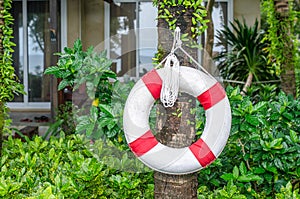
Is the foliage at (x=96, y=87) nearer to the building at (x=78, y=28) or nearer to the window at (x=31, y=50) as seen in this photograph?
the building at (x=78, y=28)

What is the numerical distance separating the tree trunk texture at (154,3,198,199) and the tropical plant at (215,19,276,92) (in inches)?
167

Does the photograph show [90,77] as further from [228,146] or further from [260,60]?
[260,60]

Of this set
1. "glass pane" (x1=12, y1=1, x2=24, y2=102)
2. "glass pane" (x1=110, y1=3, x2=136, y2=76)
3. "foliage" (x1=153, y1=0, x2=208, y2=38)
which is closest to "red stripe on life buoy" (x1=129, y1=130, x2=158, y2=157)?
"foliage" (x1=153, y1=0, x2=208, y2=38)

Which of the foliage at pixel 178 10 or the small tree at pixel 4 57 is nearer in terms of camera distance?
the foliage at pixel 178 10

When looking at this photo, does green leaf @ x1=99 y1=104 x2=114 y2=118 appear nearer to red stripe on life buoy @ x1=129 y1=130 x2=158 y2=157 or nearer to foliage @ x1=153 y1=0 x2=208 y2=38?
red stripe on life buoy @ x1=129 y1=130 x2=158 y2=157

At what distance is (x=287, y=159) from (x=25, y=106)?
611cm

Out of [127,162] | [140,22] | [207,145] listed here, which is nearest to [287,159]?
[207,145]

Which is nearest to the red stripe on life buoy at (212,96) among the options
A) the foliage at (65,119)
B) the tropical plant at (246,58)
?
the foliage at (65,119)

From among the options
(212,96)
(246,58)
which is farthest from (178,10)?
(246,58)

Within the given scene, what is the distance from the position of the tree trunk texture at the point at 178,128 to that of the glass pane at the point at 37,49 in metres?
6.10

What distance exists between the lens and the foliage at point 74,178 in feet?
7.31

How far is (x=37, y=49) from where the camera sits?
8109 millimetres

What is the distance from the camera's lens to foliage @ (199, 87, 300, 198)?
8.21 ft

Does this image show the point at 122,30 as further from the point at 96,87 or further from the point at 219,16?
the point at 96,87
